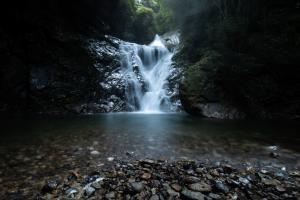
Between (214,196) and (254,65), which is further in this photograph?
(254,65)

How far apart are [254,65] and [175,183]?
9.40 metres

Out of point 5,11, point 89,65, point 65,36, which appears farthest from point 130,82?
point 5,11

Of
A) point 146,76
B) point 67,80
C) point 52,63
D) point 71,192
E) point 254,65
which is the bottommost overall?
point 71,192

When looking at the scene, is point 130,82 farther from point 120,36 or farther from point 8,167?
point 8,167

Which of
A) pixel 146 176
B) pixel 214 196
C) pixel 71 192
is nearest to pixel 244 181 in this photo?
pixel 214 196

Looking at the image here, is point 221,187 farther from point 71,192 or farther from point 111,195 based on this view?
point 71,192

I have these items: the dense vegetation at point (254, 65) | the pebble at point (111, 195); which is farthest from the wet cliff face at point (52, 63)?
the pebble at point (111, 195)

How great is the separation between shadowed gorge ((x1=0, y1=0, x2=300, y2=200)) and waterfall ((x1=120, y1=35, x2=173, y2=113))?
0.10 meters

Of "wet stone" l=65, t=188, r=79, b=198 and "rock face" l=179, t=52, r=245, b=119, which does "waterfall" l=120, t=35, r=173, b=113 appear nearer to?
"rock face" l=179, t=52, r=245, b=119

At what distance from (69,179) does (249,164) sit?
270 centimetres

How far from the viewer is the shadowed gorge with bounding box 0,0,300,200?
287 centimetres

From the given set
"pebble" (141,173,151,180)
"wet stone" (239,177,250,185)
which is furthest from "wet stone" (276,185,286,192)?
"pebble" (141,173,151,180)

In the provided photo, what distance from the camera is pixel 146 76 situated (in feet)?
58.0

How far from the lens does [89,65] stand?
15781 millimetres
